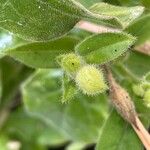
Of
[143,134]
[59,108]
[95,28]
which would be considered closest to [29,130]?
[59,108]

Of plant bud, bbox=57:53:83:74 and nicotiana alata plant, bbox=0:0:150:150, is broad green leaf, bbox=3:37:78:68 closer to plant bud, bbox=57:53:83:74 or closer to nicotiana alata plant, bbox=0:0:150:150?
nicotiana alata plant, bbox=0:0:150:150

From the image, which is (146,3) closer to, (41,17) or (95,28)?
(95,28)

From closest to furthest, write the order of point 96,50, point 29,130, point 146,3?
point 96,50, point 146,3, point 29,130

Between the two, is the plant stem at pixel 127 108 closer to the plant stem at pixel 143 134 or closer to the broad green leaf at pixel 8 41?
the plant stem at pixel 143 134

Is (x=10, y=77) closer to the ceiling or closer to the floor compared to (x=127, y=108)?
closer to the floor

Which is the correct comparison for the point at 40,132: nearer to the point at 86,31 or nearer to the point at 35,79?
the point at 35,79

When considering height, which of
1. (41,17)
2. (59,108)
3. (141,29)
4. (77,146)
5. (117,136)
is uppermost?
(41,17)

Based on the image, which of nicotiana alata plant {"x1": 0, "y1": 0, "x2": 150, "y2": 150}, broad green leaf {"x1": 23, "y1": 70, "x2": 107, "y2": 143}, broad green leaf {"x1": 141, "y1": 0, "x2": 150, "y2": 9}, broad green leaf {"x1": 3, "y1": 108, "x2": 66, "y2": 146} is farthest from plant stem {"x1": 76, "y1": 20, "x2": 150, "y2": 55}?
broad green leaf {"x1": 3, "y1": 108, "x2": 66, "y2": 146}
